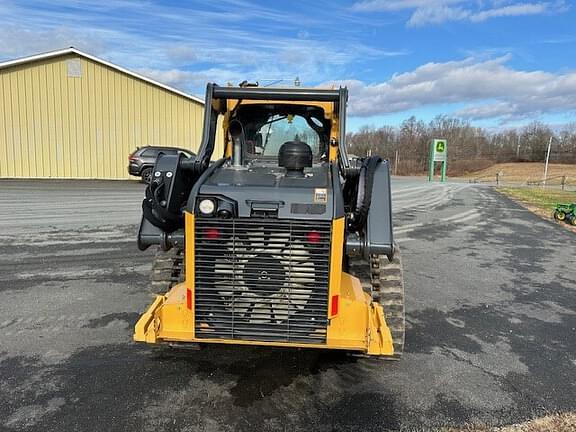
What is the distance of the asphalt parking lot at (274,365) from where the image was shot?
3.21m

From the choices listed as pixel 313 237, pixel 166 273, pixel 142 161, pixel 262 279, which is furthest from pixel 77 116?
pixel 313 237

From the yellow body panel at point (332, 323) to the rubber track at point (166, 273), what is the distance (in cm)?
81

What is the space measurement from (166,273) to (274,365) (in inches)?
50.5

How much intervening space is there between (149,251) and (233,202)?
5.09m

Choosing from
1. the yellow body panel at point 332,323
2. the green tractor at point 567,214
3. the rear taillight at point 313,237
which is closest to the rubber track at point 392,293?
the yellow body panel at point 332,323

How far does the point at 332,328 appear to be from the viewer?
333 cm

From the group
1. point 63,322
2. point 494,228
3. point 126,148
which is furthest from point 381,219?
point 126,148

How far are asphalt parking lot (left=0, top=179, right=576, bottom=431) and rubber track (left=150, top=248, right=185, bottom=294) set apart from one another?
55 centimetres

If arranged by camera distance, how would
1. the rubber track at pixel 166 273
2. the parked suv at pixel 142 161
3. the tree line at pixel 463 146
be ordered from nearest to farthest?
the rubber track at pixel 166 273
the parked suv at pixel 142 161
the tree line at pixel 463 146

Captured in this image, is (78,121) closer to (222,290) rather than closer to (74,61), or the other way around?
(74,61)

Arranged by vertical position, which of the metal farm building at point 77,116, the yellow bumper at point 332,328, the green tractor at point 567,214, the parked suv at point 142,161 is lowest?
the green tractor at point 567,214

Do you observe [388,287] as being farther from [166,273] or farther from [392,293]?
[166,273]

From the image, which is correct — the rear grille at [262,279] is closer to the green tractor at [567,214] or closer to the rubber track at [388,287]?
the rubber track at [388,287]

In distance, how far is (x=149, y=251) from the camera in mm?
7906
